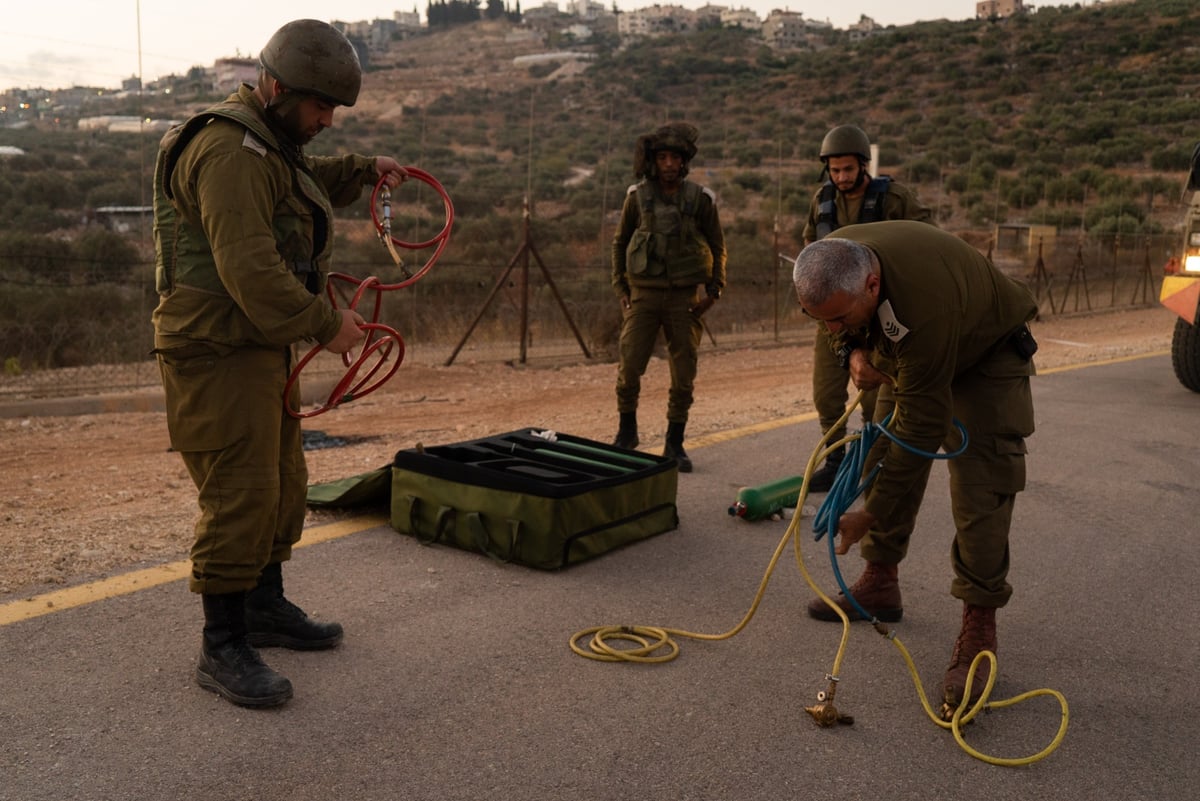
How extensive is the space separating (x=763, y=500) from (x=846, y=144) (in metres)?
1.97

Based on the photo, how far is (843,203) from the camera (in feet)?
20.7

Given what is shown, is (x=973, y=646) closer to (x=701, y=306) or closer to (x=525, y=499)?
(x=525, y=499)

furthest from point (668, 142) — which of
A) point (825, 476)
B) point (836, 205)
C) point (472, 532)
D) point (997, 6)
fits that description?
point (997, 6)

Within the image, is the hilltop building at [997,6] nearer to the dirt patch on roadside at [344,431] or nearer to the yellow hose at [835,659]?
the dirt patch on roadside at [344,431]

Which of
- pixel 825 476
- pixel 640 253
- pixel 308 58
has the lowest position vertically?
pixel 825 476

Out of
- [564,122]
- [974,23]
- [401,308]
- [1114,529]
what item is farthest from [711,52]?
[1114,529]

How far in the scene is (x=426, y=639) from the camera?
13.6 feet

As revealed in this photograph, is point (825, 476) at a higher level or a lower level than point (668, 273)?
lower

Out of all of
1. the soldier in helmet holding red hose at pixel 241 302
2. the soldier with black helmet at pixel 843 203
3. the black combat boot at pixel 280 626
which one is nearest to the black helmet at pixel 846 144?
the soldier with black helmet at pixel 843 203

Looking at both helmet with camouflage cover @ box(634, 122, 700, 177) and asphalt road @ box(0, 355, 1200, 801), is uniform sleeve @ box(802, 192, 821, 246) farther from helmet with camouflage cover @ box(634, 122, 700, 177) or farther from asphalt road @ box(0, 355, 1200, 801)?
asphalt road @ box(0, 355, 1200, 801)

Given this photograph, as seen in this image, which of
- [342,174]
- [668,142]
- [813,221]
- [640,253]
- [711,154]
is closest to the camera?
[342,174]

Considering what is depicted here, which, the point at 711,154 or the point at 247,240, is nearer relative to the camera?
the point at 247,240

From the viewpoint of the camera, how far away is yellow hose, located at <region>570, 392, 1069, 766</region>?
3.59 meters

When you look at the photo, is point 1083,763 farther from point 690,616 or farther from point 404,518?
point 404,518
